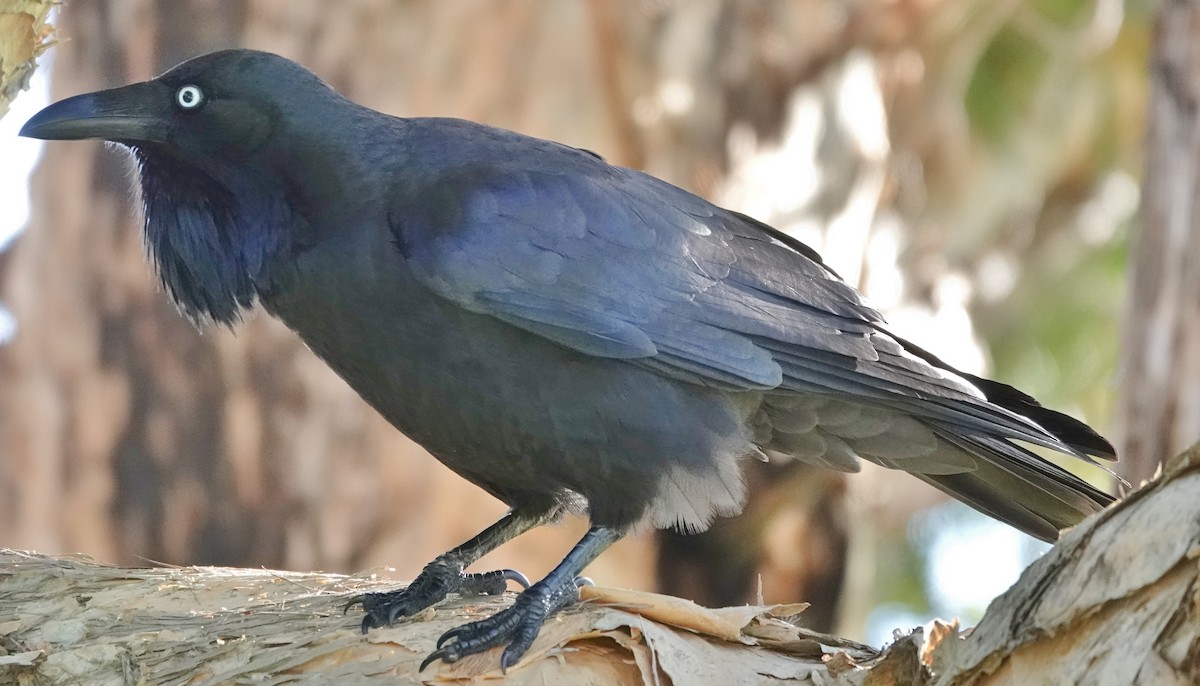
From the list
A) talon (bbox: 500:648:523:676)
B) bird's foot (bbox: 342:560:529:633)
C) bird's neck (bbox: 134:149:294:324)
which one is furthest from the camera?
bird's neck (bbox: 134:149:294:324)

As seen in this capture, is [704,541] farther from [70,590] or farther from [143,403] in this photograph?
[70,590]

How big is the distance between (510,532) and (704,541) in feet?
10.3

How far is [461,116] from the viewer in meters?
6.34

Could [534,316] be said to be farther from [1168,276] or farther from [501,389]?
[1168,276]

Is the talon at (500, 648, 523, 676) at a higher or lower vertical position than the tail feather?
lower

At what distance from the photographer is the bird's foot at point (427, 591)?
294cm

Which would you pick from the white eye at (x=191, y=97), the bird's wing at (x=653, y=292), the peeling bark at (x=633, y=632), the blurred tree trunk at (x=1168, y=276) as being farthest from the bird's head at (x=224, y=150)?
the blurred tree trunk at (x=1168, y=276)

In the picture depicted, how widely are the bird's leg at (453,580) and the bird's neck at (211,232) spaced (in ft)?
2.67

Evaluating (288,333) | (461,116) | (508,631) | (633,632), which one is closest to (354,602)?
(508,631)

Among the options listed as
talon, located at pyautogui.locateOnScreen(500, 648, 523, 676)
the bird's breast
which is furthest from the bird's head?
talon, located at pyautogui.locateOnScreen(500, 648, 523, 676)

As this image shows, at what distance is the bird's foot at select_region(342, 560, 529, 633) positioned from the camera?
116 inches

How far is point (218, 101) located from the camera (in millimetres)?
3291

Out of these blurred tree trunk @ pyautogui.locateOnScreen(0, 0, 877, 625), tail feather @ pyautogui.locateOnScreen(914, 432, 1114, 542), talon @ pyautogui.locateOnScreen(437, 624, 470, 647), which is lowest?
talon @ pyautogui.locateOnScreen(437, 624, 470, 647)

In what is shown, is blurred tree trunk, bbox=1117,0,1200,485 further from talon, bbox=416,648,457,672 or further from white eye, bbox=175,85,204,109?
white eye, bbox=175,85,204,109
